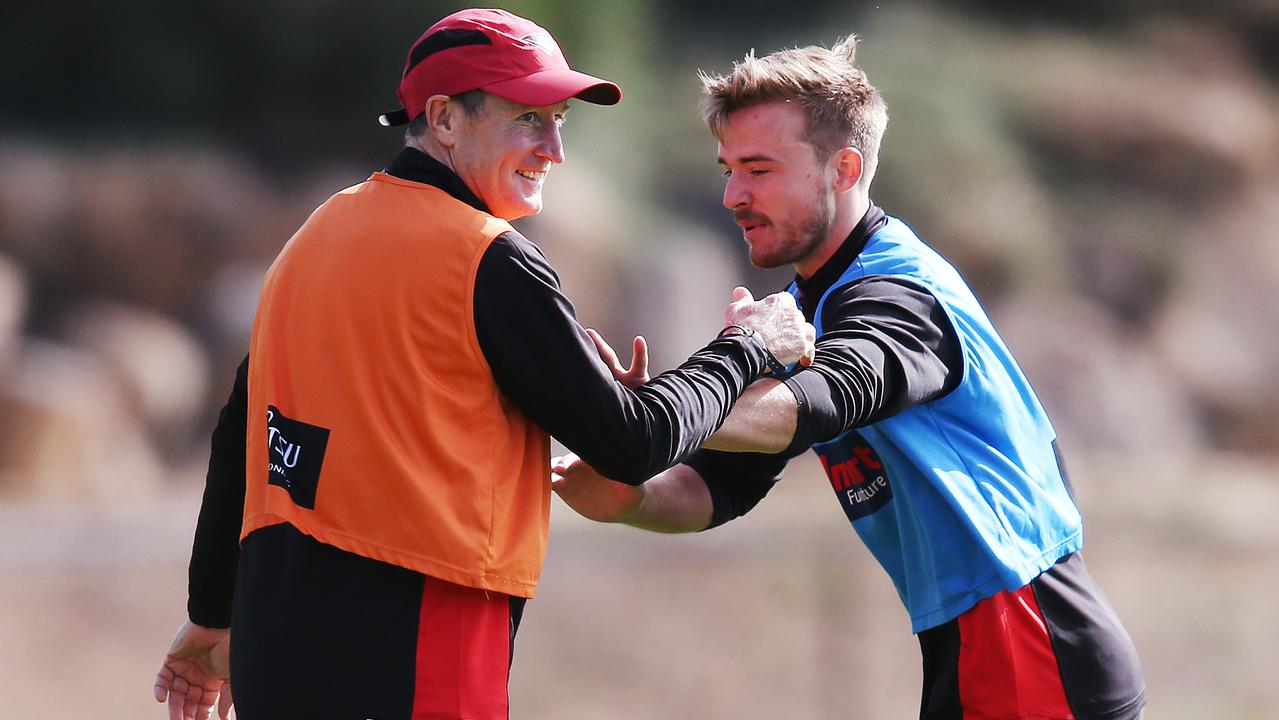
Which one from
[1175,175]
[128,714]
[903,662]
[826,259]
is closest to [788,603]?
[903,662]

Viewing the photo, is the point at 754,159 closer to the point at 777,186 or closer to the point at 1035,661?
the point at 777,186

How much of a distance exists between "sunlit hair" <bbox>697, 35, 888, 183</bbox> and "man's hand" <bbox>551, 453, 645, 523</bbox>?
933 mm

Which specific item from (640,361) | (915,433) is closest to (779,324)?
(640,361)

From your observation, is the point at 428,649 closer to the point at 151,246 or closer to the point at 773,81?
the point at 773,81

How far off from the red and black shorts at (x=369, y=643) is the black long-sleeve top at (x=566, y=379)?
35cm

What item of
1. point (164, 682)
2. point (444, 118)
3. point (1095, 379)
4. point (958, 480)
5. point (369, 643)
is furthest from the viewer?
point (1095, 379)

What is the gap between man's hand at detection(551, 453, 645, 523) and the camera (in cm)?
329

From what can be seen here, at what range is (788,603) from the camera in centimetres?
866

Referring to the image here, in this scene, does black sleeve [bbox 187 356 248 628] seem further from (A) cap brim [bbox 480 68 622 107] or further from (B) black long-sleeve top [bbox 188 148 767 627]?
(A) cap brim [bbox 480 68 622 107]

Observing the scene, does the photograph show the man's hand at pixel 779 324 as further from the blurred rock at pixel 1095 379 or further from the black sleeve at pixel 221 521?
the blurred rock at pixel 1095 379

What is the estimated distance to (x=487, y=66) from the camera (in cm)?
268

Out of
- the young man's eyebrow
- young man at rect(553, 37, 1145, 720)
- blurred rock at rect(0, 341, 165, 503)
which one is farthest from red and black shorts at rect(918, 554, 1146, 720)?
blurred rock at rect(0, 341, 165, 503)

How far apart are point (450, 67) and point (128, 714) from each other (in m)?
6.82

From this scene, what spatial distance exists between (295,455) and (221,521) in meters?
0.57
